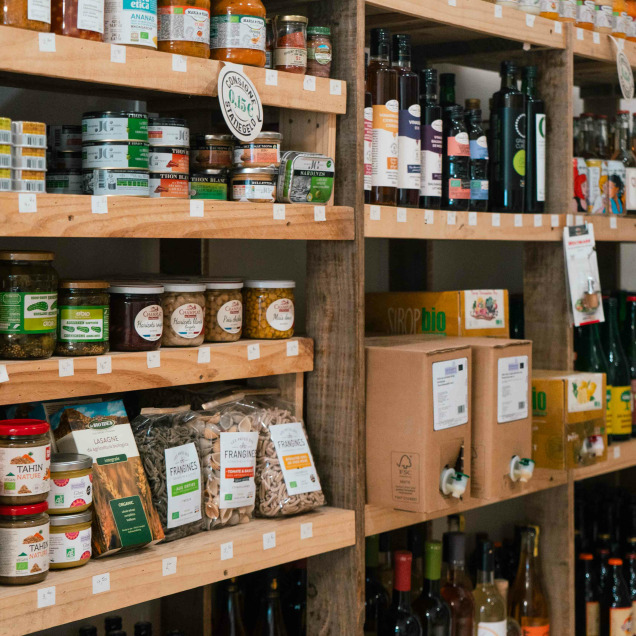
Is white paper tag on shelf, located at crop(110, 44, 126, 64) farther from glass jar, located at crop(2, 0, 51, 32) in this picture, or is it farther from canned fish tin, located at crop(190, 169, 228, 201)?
canned fish tin, located at crop(190, 169, 228, 201)

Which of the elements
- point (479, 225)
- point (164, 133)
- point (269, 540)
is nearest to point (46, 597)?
point (269, 540)

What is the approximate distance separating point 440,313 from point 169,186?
36.4 inches

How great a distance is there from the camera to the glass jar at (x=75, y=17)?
1.53 meters

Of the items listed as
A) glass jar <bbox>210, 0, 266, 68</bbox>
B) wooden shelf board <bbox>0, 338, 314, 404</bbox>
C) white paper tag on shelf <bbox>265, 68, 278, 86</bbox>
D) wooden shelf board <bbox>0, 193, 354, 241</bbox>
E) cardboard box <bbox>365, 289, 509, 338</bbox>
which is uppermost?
glass jar <bbox>210, 0, 266, 68</bbox>

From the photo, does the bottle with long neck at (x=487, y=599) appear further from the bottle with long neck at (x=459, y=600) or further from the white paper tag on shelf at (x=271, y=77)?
the white paper tag on shelf at (x=271, y=77)

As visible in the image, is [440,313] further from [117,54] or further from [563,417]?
[117,54]

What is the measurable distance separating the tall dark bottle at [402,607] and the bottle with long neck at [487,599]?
24 centimetres

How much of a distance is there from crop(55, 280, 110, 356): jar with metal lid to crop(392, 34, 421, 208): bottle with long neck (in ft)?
2.73

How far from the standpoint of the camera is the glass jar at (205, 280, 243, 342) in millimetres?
1863

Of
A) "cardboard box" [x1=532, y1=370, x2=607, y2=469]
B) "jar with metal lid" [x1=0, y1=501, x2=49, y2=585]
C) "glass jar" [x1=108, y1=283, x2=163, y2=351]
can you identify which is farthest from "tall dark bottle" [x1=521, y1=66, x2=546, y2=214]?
"jar with metal lid" [x1=0, y1=501, x2=49, y2=585]

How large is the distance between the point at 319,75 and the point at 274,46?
0.11 m

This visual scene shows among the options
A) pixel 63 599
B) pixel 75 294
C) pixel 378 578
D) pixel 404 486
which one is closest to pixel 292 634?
pixel 378 578

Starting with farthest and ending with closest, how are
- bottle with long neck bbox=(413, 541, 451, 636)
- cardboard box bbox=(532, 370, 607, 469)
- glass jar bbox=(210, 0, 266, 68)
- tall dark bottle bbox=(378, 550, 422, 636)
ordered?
1. cardboard box bbox=(532, 370, 607, 469)
2. bottle with long neck bbox=(413, 541, 451, 636)
3. tall dark bottle bbox=(378, 550, 422, 636)
4. glass jar bbox=(210, 0, 266, 68)

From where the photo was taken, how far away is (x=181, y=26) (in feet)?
5.59
